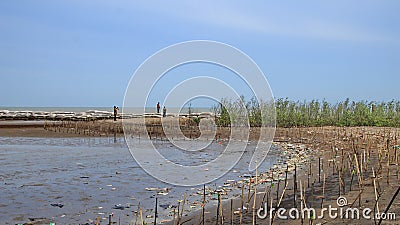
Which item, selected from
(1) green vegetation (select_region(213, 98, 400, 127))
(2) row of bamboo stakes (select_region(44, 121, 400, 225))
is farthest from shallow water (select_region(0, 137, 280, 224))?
(1) green vegetation (select_region(213, 98, 400, 127))

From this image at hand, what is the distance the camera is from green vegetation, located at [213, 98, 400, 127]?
27880mm

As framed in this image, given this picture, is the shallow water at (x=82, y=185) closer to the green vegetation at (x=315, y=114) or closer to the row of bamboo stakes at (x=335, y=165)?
the row of bamboo stakes at (x=335, y=165)

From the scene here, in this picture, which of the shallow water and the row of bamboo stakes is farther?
the shallow water

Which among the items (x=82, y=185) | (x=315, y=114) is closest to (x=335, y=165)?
(x=82, y=185)

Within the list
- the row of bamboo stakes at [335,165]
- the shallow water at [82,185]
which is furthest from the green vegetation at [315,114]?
the shallow water at [82,185]

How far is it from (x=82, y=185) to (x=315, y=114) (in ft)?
72.9

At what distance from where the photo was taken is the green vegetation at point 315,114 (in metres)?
27.9

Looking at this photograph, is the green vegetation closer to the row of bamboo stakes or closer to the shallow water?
the row of bamboo stakes

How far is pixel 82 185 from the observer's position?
9.83 meters

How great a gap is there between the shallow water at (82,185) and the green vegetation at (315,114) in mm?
12120

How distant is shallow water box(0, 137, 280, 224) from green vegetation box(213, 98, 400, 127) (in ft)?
39.8

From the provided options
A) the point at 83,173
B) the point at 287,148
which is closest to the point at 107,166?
the point at 83,173

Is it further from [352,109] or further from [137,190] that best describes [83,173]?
[352,109]

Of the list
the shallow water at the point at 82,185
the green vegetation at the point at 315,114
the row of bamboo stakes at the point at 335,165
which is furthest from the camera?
the green vegetation at the point at 315,114
